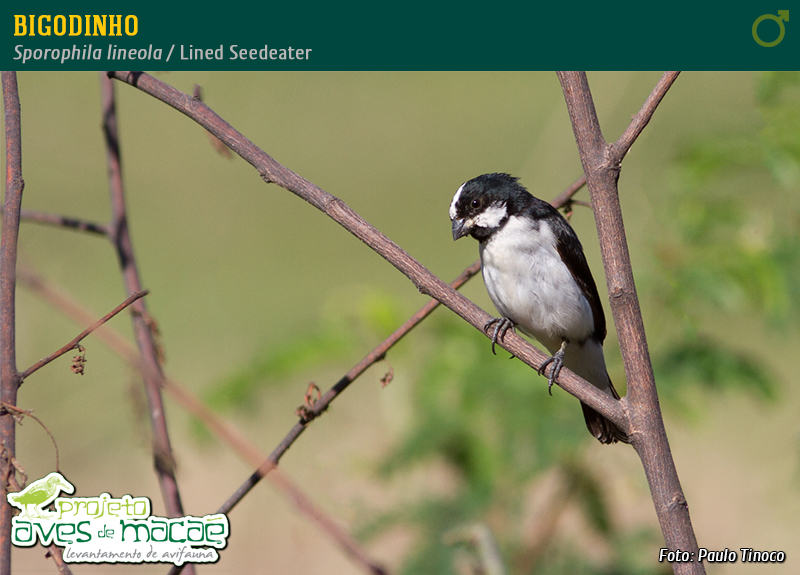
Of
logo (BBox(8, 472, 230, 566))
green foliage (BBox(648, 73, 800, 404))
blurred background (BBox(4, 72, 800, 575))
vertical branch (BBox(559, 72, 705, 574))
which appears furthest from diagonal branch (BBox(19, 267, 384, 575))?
green foliage (BBox(648, 73, 800, 404))

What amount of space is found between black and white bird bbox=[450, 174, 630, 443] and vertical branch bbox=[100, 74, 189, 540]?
1963mm

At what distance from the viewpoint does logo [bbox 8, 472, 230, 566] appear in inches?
63.1

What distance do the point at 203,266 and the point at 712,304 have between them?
35.9 ft

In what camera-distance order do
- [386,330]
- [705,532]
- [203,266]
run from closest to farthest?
1. [386,330]
2. [705,532]
3. [203,266]

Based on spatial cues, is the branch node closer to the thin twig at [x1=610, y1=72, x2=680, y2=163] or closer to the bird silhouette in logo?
the bird silhouette in logo

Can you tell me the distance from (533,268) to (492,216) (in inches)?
14.8

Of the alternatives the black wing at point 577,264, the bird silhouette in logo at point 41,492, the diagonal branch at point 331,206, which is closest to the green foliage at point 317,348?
the black wing at point 577,264

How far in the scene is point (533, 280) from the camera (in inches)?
144

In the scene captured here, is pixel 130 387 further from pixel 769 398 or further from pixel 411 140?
pixel 411 140

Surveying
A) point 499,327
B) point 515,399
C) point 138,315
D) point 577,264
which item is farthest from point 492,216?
point 138,315

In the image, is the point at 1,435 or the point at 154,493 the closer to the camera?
the point at 1,435

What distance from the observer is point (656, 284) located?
385 cm
